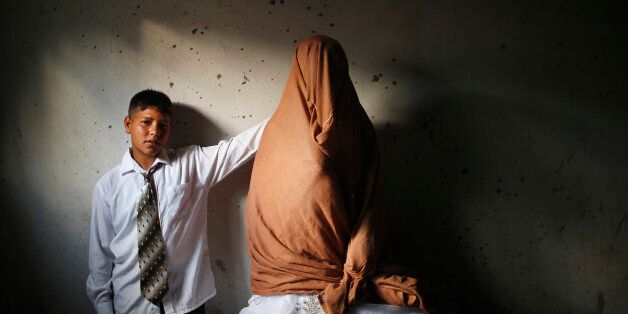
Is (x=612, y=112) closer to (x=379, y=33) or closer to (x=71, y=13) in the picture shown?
(x=379, y=33)

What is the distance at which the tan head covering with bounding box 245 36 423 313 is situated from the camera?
111 cm

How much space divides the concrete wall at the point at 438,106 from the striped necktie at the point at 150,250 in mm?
309

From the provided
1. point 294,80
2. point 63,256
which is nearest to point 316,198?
point 294,80

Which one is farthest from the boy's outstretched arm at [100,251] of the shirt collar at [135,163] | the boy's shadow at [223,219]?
the boy's shadow at [223,219]

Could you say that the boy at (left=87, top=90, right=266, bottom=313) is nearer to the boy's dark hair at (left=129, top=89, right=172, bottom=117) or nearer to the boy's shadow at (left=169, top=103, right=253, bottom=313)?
the boy's dark hair at (left=129, top=89, right=172, bottom=117)

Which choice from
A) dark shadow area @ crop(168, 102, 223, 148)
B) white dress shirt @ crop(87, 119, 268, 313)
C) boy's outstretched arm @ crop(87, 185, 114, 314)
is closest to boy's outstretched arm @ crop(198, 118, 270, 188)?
white dress shirt @ crop(87, 119, 268, 313)

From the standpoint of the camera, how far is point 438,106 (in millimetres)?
1579

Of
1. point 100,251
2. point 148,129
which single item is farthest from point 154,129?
point 100,251

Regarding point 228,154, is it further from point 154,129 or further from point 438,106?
point 438,106

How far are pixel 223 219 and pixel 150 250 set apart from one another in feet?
1.22

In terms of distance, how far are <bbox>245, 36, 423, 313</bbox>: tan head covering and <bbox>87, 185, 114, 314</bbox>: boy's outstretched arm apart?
738mm

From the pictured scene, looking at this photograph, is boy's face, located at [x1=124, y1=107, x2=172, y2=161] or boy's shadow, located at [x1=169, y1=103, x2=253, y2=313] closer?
boy's face, located at [x1=124, y1=107, x2=172, y2=161]

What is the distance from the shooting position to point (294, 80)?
1279 millimetres

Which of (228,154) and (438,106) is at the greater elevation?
(438,106)
